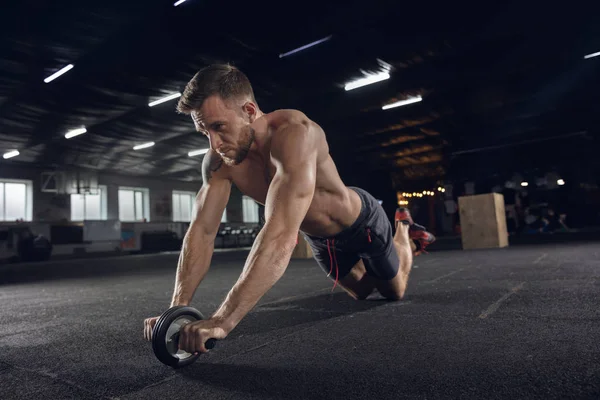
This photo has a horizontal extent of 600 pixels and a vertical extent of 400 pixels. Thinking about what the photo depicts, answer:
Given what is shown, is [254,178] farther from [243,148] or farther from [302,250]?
[302,250]

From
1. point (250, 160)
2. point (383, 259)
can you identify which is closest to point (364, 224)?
point (383, 259)

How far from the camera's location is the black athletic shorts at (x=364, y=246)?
1.84 m

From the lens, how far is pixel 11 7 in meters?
4.08

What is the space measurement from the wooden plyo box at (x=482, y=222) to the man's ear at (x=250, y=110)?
6211 millimetres

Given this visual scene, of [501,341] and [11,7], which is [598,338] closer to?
[501,341]

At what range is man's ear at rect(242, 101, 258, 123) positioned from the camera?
1.41m

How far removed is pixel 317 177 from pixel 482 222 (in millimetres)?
6432

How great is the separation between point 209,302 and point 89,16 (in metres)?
3.80

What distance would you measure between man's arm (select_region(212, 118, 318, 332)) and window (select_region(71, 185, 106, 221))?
1445 centimetres

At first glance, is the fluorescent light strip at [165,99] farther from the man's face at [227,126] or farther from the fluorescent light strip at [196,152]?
the man's face at [227,126]

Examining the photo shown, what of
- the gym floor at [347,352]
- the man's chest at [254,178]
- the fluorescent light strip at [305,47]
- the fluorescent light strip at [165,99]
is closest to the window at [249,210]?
the fluorescent light strip at [165,99]

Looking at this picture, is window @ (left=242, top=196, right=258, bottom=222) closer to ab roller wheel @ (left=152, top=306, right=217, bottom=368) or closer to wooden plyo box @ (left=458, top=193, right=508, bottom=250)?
wooden plyo box @ (left=458, top=193, right=508, bottom=250)

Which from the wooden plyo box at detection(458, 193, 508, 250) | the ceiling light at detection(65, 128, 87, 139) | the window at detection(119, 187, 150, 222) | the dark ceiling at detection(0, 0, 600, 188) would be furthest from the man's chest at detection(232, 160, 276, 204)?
the window at detection(119, 187, 150, 222)

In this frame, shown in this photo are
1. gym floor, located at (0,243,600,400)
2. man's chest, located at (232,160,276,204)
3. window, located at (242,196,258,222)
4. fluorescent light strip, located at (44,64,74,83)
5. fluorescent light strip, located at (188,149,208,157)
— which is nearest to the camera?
gym floor, located at (0,243,600,400)
